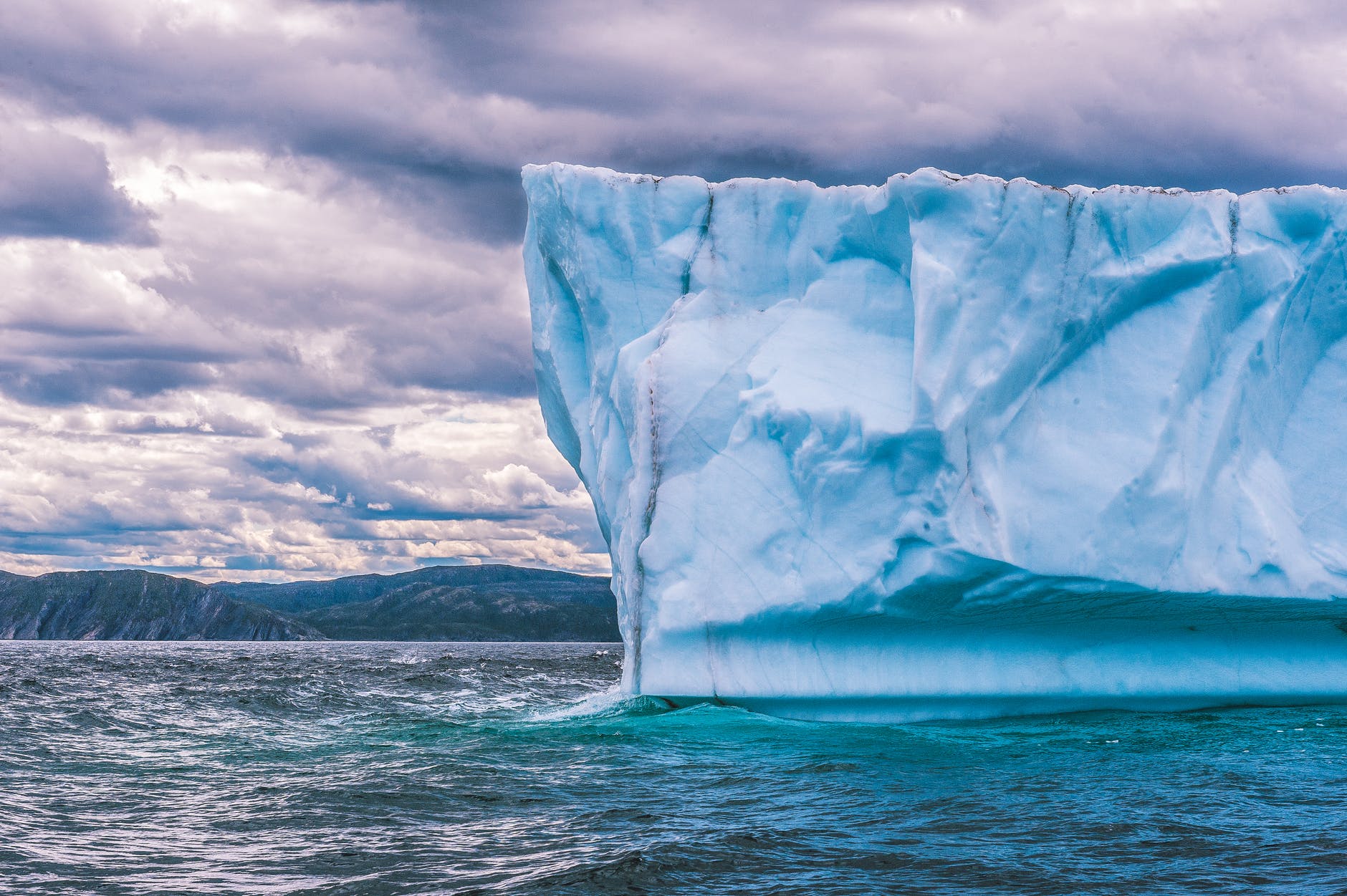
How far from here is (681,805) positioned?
8.17 meters

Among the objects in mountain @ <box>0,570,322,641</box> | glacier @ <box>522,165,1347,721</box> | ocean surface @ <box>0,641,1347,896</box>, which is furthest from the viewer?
mountain @ <box>0,570,322,641</box>

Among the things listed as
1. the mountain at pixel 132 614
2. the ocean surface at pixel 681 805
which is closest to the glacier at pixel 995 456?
the ocean surface at pixel 681 805

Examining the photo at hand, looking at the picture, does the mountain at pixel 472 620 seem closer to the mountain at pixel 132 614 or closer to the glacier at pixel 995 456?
the mountain at pixel 132 614

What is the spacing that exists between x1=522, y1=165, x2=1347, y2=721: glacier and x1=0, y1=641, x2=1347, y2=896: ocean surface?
77cm

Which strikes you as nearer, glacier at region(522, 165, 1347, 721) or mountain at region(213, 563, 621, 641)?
glacier at region(522, 165, 1347, 721)

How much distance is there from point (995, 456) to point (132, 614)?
460 ft

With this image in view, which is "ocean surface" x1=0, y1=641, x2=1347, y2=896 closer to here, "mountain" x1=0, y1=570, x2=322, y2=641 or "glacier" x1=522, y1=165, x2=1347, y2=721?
"glacier" x1=522, y1=165, x2=1347, y2=721

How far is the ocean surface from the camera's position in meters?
6.34

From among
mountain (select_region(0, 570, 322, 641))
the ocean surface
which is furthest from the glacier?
mountain (select_region(0, 570, 322, 641))

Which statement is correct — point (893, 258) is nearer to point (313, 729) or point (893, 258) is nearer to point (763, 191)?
point (763, 191)

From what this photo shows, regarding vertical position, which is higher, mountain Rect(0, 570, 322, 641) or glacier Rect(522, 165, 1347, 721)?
glacier Rect(522, 165, 1347, 721)

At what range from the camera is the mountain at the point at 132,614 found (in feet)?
432

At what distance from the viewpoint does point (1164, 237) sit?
13.0 m

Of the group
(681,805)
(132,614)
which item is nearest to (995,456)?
(681,805)
